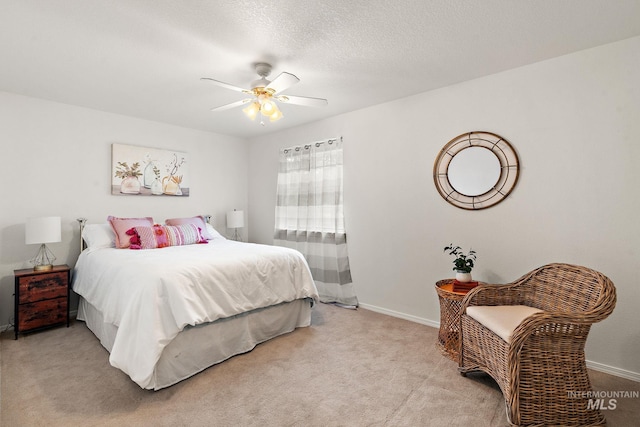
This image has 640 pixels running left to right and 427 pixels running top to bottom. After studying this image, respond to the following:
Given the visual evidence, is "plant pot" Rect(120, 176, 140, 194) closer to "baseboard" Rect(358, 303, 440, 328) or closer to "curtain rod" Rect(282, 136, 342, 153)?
"curtain rod" Rect(282, 136, 342, 153)

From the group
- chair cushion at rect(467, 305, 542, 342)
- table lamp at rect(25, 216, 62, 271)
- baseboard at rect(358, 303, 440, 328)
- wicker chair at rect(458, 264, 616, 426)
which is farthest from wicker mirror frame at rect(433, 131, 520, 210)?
table lamp at rect(25, 216, 62, 271)

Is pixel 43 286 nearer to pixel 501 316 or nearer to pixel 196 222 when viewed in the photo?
pixel 196 222

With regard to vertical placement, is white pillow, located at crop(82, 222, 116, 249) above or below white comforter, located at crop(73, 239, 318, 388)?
above

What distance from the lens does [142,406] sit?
6.39ft

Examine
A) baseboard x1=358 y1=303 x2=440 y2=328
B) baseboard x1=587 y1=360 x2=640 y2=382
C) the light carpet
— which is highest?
baseboard x1=587 y1=360 x2=640 y2=382

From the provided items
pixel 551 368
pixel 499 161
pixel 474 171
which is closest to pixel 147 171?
pixel 474 171

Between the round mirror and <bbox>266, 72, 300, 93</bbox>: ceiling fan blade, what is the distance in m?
1.73

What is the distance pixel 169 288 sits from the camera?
7.20 feet

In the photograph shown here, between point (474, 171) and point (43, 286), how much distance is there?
4319 mm

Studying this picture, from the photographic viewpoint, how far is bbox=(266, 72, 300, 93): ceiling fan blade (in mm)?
2250

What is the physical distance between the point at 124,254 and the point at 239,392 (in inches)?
73.2

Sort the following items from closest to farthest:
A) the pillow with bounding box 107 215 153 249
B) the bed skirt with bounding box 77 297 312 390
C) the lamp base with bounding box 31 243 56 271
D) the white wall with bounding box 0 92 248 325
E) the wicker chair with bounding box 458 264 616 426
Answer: the wicker chair with bounding box 458 264 616 426
the bed skirt with bounding box 77 297 312 390
the white wall with bounding box 0 92 248 325
the lamp base with bounding box 31 243 56 271
the pillow with bounding box 107 215 153 249

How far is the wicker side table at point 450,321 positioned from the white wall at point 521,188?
527 mm

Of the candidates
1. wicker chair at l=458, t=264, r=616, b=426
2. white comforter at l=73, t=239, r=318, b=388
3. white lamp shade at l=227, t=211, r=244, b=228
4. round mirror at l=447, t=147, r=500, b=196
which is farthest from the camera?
white lamp shade at l=227, t=211, r=244, b=228
